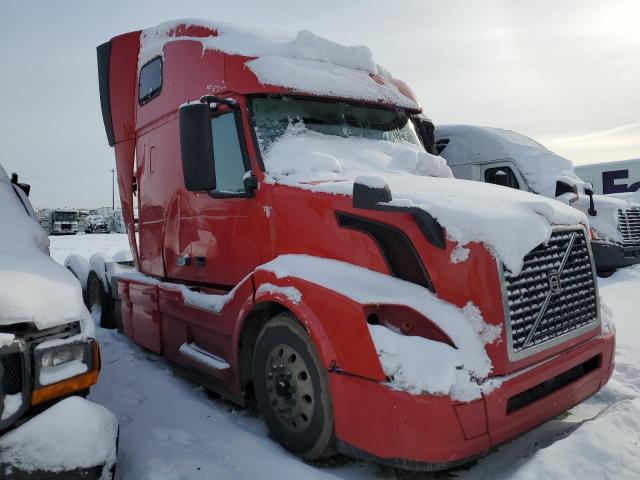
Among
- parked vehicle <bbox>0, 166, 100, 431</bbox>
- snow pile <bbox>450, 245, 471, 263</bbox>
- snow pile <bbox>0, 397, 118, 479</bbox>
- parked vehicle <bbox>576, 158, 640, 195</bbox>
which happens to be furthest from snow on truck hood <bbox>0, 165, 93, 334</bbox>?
parked vehicle <bbox>576, 158, 640, 195</bbox>

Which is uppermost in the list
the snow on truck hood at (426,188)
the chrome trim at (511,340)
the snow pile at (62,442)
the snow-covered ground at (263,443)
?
the snow on truck hood at (426,188)

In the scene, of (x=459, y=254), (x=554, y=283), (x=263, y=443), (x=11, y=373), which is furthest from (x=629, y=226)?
(x=11, y=373)

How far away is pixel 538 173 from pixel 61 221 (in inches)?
1599

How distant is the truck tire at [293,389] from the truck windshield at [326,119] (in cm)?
141

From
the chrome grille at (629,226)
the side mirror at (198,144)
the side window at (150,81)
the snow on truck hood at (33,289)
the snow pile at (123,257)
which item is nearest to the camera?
the snow on truck hood at (33,289)

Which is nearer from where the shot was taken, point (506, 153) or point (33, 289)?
point (33, 289)

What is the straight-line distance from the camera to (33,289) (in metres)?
2.37

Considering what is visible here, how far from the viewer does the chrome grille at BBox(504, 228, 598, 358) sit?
2604 millimetres

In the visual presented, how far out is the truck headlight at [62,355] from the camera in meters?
2.27

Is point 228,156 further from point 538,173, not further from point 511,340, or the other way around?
point 538,173

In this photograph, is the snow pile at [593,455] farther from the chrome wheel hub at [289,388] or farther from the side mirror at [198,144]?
the side mirror at [198,144]

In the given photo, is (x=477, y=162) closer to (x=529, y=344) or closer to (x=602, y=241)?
(x=602, y=241)

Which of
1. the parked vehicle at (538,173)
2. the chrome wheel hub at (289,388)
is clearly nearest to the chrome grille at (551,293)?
the chrome wheel hub at (289,388)

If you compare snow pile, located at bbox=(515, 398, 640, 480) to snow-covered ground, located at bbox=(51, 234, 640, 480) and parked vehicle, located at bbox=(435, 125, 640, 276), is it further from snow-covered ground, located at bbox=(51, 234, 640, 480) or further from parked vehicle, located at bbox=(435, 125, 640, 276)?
parked vehicle, located at bbox=(435, 125, 640, 276)
